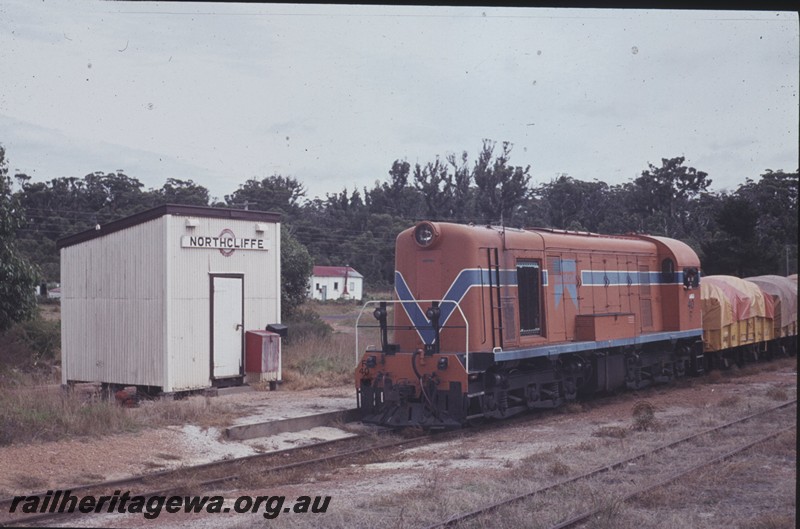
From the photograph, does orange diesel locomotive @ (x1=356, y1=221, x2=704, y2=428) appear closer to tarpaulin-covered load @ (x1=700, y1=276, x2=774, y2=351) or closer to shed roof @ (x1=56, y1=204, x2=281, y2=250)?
shed roof @ (x1=56, y1=204, x2=281, y2=250)

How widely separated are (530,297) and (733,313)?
33.9ft

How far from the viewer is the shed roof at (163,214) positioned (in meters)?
15.6

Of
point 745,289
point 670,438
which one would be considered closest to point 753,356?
point 745,289

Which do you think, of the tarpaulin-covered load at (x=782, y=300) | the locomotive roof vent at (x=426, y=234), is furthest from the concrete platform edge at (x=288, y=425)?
the tarpaulin-covered load at (x=782, y=300)

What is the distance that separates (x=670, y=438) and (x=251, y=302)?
31.0ft

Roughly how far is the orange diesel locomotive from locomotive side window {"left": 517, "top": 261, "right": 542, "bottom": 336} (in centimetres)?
2

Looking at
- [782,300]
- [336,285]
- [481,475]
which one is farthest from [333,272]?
[481,475]

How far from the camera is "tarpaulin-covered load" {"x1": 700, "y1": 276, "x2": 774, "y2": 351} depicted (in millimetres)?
21016

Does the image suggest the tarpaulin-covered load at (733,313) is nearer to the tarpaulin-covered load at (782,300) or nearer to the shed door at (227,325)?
the tarpaulin-covered load at (782,300)

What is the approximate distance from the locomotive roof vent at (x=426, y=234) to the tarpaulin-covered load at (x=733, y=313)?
11102mm

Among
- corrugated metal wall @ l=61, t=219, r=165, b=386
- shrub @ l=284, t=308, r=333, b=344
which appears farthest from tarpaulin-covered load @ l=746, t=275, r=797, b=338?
corrugated metal wall @ l=61, t=219, r=165, b=386

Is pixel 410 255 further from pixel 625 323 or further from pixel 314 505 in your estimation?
pixel 314 505

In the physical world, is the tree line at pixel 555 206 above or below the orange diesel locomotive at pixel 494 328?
above

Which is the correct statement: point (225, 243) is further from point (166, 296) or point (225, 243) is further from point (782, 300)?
point (782, 300)
